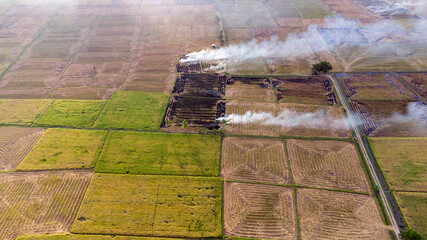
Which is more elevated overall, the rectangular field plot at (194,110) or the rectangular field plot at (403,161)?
the rectangular field plot at (194,110)

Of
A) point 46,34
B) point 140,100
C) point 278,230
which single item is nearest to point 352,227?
point 278,230

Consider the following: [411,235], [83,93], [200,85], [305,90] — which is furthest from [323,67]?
[83,93]

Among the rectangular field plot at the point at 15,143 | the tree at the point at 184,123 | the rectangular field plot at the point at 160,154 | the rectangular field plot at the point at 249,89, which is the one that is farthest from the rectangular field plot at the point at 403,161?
the rectangular field plot at the point at 15,143

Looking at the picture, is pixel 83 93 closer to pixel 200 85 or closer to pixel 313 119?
pixel 200 85

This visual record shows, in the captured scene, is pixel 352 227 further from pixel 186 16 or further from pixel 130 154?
pixel 186 16

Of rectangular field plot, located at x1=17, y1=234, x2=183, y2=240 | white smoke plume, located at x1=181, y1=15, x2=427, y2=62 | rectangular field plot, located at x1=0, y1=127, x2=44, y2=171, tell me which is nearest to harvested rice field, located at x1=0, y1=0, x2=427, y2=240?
rectangular field plot, located at x1=17, y1=234, x2=183, y2=240

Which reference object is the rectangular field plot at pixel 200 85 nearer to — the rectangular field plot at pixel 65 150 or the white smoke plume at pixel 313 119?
the white smoke plume at pixel 313 119

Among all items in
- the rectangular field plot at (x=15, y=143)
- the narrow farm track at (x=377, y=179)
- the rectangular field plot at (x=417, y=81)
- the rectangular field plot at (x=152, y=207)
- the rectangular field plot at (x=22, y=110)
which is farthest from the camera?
the rectangular field plot at (x=417, y=81)
